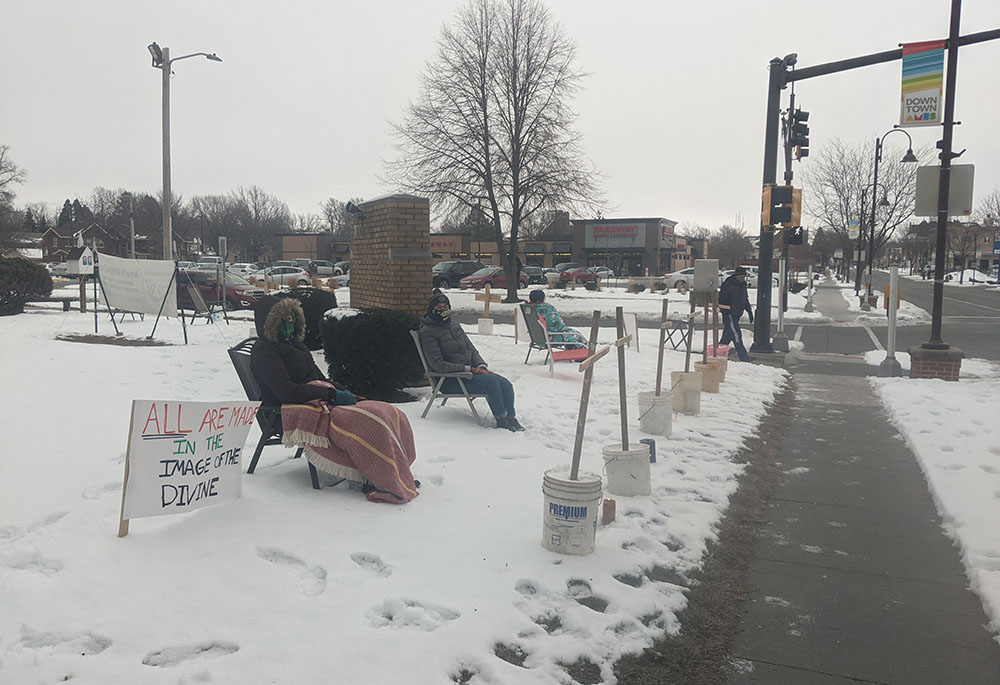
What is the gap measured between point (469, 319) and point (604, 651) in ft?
74.2

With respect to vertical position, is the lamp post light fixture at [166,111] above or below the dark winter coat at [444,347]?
above

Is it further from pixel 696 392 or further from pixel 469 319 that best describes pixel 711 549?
pixel 469 319

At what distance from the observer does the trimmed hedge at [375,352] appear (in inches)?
333

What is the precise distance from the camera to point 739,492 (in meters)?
6.03

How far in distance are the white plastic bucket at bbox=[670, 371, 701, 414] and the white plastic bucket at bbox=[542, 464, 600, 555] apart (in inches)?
178

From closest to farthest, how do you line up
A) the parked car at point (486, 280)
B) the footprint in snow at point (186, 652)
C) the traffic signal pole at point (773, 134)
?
the footprint in snow at point (186, 652) < the traffic signal pole at point (773, 134) < the parked car at point (486, 280)

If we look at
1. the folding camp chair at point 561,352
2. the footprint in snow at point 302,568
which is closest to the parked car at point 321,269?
the folding camp chair at point 561,352

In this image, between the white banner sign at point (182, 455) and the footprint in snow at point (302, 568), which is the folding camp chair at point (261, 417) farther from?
the footprint in snow at point (302, 568)

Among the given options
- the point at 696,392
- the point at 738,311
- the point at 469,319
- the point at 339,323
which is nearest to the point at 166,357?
the point at 339,323

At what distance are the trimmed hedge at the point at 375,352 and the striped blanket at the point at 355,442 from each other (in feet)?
10.8

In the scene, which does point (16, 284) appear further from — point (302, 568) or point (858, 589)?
point (858, 589)

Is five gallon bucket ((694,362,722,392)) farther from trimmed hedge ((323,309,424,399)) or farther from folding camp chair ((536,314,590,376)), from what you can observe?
trimmed hedge ((323,309,424,399))

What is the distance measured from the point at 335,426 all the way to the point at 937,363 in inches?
410

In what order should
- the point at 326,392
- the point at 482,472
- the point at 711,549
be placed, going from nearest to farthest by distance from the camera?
the point at 711,549 → the point at 326,392 → the point at 482,472
